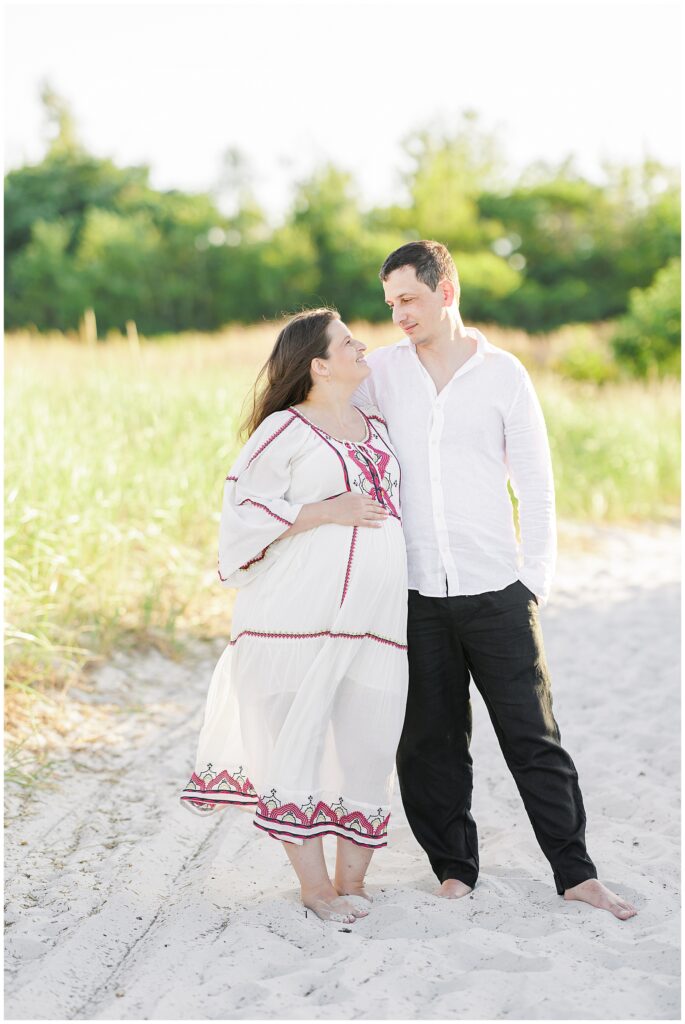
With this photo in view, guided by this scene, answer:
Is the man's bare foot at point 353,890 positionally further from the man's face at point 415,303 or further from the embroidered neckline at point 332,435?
the man's face at point 415,303

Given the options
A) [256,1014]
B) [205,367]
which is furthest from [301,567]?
[205,367]

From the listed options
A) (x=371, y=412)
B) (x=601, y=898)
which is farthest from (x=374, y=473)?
(x=601, y=898)

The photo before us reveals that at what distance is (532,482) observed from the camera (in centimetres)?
312

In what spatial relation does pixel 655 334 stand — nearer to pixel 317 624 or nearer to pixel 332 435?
pixel 332 435

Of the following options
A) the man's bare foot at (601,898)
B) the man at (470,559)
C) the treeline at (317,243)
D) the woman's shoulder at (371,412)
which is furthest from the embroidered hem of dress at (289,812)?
the treeline at (317,243)

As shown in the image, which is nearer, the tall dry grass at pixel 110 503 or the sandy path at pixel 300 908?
the sandy path at pixel 300 908

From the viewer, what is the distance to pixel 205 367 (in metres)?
9.88

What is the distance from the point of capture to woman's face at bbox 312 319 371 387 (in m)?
3.09

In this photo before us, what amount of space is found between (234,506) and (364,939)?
1.24 meters

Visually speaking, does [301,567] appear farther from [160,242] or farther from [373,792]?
[160,242]

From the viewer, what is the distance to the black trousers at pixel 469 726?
3.04 metres

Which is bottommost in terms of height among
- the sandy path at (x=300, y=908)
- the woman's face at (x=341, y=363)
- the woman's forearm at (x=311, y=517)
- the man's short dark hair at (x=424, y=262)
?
the sandy path at (x=300, y=908)

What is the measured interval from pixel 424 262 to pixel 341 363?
38 cm

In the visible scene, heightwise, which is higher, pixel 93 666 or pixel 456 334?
pixel 456 334
